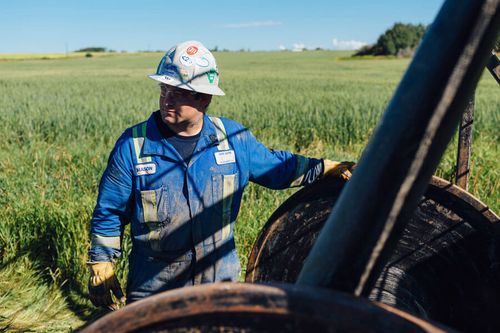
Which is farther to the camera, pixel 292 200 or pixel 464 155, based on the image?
pixel 464 155

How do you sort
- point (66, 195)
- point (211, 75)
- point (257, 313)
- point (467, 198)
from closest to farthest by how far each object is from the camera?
point (257, 313) → point (467, 198) → point (211, 75) → point (66, 195)

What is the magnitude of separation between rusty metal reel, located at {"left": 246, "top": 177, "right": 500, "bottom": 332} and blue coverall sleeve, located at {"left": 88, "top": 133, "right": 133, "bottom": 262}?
63cm

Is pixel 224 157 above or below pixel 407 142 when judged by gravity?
below

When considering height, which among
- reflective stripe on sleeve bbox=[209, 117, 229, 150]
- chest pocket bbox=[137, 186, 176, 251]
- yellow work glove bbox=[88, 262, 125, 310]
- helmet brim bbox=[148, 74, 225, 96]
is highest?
helmet brim bbox=[148, 74, 225, 96]

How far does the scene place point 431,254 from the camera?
1613mm

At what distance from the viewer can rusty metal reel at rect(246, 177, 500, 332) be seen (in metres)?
1.48

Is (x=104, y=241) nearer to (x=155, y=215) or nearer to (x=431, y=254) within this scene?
(x=155, y=215)

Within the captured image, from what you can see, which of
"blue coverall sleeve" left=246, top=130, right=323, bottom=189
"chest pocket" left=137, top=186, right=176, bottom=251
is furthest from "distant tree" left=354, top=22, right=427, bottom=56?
"chest pocket" left=137, top=186, right=176, bottom=251

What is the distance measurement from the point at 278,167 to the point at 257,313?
143 cm

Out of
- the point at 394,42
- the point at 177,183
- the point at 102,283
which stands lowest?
the point at 102,283

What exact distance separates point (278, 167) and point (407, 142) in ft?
4.50

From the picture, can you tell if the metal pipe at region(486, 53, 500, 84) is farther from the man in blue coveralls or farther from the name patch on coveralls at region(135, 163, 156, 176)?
the name patch on coveralls at region(135, 163, 156, 176)

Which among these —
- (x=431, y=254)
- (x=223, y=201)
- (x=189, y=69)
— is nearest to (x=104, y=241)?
(x=223, y=201)

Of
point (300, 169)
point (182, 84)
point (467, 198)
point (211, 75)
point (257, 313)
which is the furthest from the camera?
point (300, 169)
